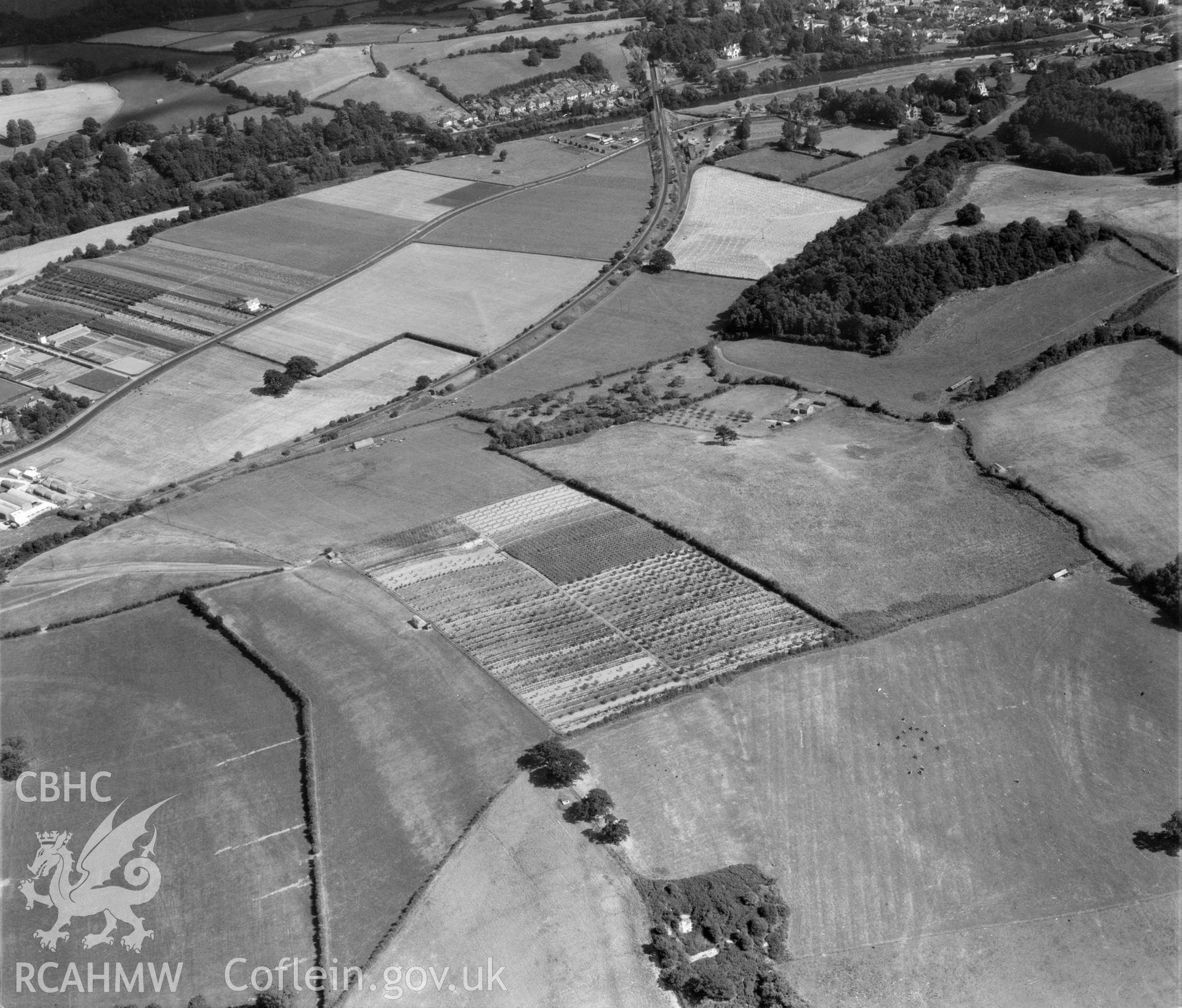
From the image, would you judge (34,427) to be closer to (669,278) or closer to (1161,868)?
(669,278)

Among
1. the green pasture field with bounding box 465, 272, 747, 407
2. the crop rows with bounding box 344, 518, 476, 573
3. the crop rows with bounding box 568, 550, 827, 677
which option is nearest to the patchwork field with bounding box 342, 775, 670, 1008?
the crop rows with bounding box 568, 550, 827, 677

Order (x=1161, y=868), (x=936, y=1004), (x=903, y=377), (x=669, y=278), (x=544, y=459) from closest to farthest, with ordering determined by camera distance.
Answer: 1. (x=936, y=1004)
2. (x=1161, y=868)
3. (x=544, y=459)
4. (x=903, y=377)
5. (x=669, y=278)

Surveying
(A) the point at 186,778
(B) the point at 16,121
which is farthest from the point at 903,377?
(B) the point at 16,121

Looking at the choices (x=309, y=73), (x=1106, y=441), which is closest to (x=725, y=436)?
(x=1106, y=441)

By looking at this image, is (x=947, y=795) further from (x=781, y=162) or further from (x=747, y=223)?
(x=781, y=162)

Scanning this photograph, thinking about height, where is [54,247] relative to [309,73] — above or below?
below

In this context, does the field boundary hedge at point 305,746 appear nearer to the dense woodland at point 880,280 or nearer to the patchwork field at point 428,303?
the patchwork field at point 428,303

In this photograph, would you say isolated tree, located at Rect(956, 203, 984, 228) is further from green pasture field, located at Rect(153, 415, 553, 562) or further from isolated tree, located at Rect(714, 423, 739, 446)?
green pasture field, located at Rect(153, 415, 553, 562)
